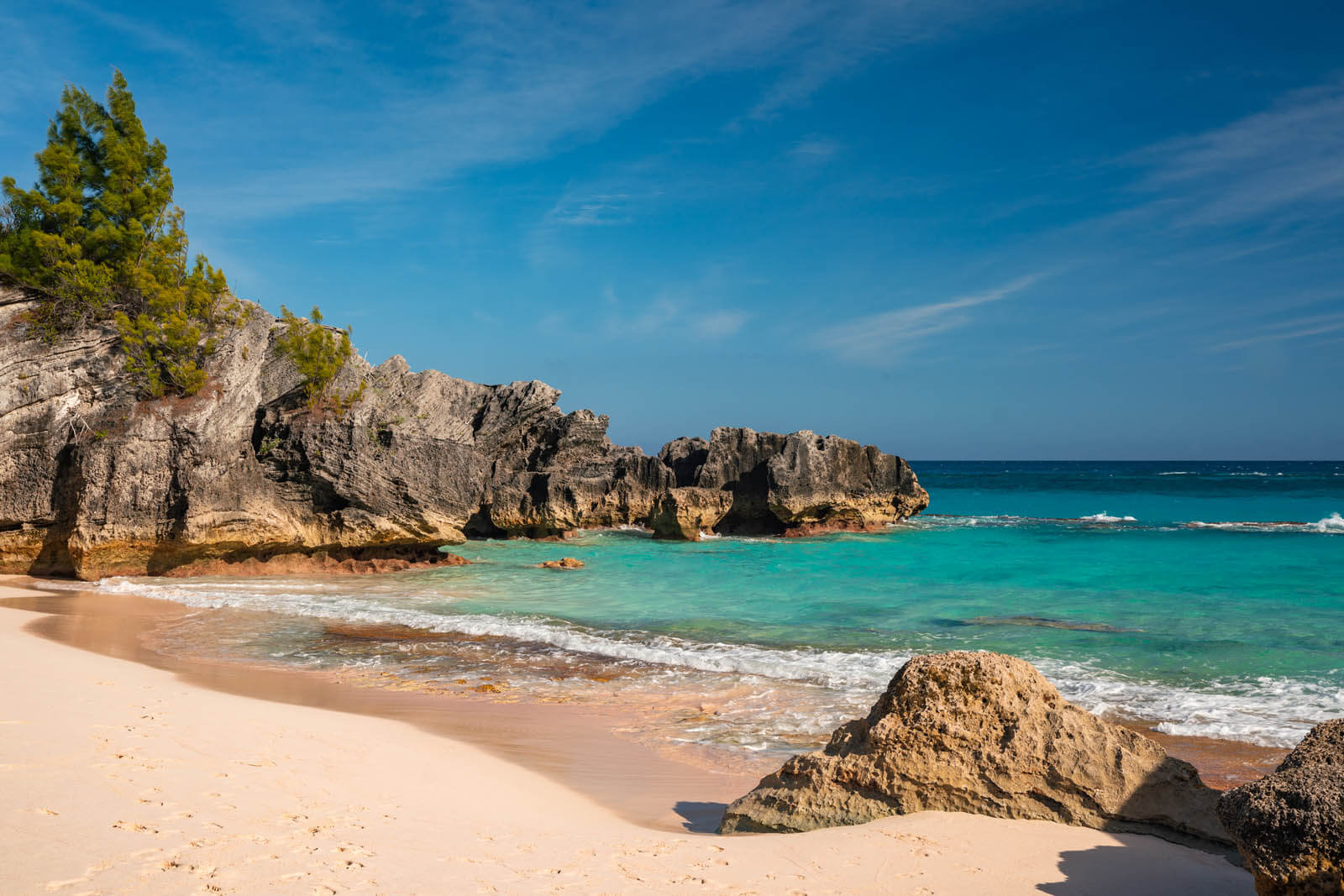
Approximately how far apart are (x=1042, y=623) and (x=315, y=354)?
15.8 metres

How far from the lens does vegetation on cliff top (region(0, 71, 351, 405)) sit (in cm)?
1722

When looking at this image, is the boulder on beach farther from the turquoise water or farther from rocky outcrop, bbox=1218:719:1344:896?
rocky outcrop, bbox=1218:719:1344:896

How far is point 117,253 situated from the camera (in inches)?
748

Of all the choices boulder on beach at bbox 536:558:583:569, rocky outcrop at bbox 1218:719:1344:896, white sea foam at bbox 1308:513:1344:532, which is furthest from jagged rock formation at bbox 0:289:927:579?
white sea foam at bbox 1308:513:1344:532

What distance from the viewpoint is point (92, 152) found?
1950cm

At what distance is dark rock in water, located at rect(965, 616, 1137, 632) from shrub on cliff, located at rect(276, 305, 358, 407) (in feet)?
46.5

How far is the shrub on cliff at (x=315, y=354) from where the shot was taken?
60.0ft

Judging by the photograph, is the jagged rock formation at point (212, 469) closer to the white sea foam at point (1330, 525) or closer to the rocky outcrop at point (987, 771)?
the rocky outcrop at point (987, 771)

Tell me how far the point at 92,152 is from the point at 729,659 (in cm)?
2015

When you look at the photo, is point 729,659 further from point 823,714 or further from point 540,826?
point 540,826

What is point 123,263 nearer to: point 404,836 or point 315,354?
point 315,354

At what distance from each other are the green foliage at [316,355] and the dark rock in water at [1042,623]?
14.0 metres

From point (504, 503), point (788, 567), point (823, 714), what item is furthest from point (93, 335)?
point (823, 714)

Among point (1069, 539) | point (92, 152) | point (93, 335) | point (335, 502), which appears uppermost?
point (92, 152)
